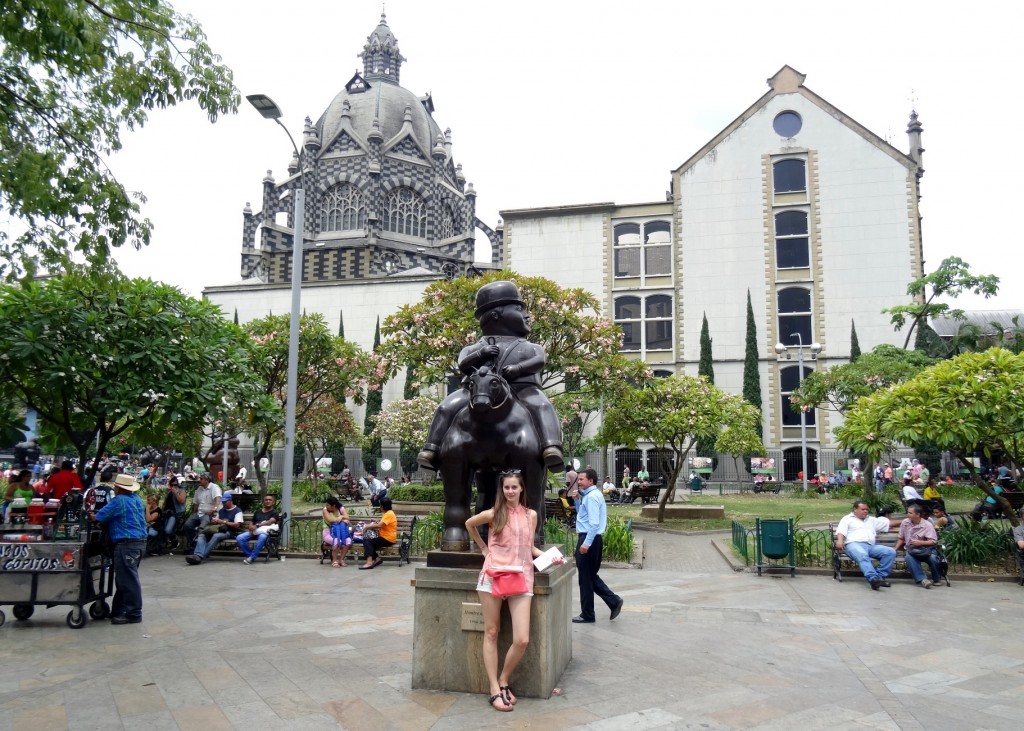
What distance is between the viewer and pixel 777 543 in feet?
39.2

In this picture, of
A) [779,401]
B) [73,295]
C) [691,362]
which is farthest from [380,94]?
[73,295]

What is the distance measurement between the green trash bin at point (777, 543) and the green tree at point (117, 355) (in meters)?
9.07

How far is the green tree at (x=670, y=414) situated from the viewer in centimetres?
1945

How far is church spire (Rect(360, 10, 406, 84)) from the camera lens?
6506 cm

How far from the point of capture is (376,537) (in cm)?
1287

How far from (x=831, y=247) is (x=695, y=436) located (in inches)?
914

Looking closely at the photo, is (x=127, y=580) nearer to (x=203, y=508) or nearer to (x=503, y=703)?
(x=503, y=703)

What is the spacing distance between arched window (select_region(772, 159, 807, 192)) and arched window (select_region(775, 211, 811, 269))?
1357 millimetres

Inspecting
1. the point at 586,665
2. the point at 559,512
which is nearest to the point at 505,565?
the point at 586,665

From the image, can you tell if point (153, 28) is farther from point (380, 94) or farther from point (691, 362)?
point (380, 94)

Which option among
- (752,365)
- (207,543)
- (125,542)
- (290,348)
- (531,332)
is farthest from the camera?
(752,365)

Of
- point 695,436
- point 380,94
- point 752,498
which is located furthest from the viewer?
point 380,94

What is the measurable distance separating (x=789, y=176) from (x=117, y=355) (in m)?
36.0

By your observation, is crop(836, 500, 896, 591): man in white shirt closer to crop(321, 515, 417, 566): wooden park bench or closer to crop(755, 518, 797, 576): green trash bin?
crop(755, 518, 797, 576): green trash bin
